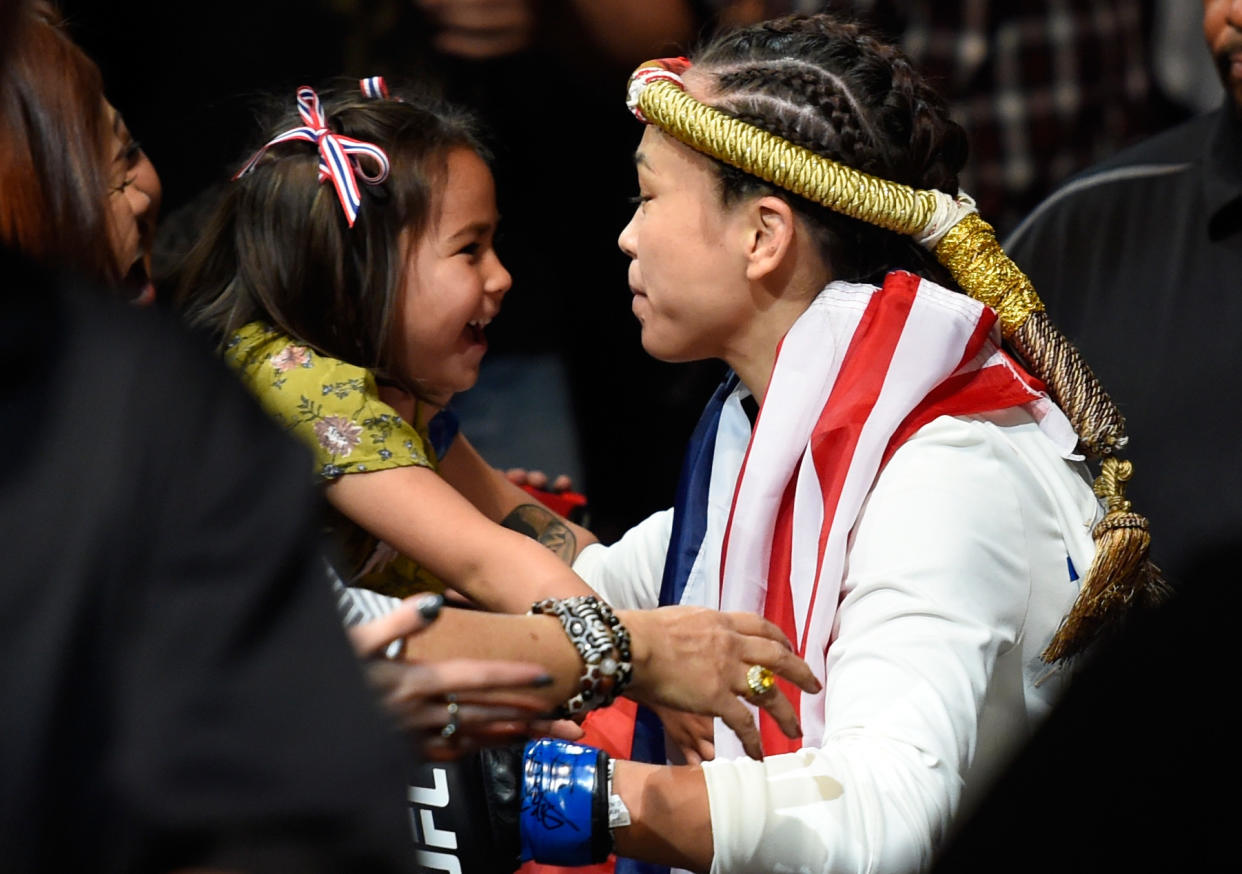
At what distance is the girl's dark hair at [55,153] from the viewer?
1.31 metres

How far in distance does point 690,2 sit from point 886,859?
177 centimetres

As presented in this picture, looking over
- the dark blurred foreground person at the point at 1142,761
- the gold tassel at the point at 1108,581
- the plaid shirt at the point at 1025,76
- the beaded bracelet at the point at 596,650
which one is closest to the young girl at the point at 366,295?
the beaded bracelet at the point at 596,650

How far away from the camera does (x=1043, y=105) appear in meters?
2.71

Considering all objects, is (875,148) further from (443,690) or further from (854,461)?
(443,690)

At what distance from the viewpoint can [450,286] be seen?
1.89 meters

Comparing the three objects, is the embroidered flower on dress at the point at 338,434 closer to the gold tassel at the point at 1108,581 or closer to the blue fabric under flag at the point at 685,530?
the blue fabric under flag at the point at 685,530

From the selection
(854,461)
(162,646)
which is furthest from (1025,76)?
(162,646)

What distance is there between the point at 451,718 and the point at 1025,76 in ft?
6.52

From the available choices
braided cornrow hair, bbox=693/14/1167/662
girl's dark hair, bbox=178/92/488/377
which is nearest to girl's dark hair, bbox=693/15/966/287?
braided cornrow hair, bbox=693/14/1167/662

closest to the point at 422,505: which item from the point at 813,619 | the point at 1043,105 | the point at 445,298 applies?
Result: the point at 445,298

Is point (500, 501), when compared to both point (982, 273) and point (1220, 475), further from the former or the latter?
point (1220, 475)

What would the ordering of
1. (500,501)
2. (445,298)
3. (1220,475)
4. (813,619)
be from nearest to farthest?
(813,619) < (445,298) < (500,501) < (1220,475)

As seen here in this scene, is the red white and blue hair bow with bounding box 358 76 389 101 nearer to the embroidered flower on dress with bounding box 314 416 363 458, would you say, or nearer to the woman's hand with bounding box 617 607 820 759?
the embroidered flower on dress with bounding box 314 416 363 458

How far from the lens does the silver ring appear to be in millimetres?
1101
